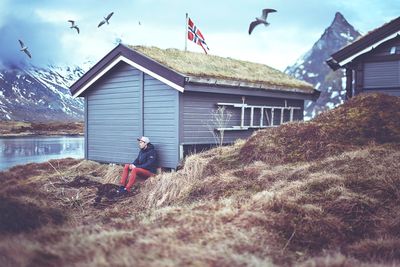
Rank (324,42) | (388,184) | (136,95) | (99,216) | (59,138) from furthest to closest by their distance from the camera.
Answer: (324,42)
(59,138)
(136,95)
(99,216)
(388,184)

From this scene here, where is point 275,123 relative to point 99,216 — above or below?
above

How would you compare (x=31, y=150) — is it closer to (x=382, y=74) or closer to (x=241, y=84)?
(x=241, y=84)

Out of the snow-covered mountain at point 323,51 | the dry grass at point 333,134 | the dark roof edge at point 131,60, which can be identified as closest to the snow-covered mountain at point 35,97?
the dark roof edge at point 131,60

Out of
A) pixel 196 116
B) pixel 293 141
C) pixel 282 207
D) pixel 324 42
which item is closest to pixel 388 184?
pixel 282 207

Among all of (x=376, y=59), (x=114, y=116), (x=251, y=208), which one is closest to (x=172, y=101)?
(x=114, y=116)

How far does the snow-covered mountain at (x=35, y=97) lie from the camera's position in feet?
49.3

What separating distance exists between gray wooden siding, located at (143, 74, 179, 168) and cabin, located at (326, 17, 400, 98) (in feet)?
19.8

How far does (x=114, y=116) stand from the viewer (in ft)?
44.3

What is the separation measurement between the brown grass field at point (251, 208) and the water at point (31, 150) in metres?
4.22

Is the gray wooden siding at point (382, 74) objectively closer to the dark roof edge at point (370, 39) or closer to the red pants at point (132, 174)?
the dark roof edge at point (370, 39)

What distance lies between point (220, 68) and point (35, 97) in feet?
37.0

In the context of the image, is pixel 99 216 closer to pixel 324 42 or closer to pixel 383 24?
pixel 383 24

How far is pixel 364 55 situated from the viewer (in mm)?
13547

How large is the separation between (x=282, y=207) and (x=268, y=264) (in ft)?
6.72
